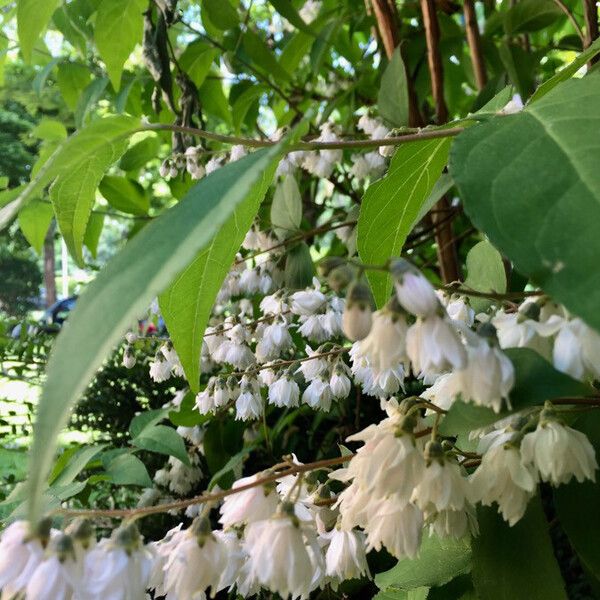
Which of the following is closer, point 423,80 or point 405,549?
point 405,549

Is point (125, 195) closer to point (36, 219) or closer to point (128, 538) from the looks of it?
point (36, 219)

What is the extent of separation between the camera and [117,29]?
89 centimetres

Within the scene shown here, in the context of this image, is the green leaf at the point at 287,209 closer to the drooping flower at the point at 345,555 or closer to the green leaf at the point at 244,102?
the green leaf at the point at 244,102

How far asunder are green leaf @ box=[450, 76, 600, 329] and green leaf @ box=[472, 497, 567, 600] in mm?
234

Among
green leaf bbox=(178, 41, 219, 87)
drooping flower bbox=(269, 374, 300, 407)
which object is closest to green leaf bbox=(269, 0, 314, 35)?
green leaf bbox=(178, 41, 219, 87)

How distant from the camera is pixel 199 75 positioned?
4.14ft

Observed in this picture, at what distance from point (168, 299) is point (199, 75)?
2.71 ft

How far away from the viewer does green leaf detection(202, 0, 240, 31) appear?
41.4 inches

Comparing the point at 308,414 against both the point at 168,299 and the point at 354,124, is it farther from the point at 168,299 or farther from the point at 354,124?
the point at 168,299

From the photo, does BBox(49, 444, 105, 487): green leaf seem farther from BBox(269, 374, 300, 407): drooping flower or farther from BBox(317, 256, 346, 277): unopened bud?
BBox(317, 256, 346, 277): unopened bud

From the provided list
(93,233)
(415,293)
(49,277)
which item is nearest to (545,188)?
(415,293)

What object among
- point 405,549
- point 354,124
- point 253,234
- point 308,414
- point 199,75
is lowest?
point 405,549

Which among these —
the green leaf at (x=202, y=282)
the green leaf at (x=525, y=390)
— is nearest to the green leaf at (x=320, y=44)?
the green leaf at (x=202, y=282)

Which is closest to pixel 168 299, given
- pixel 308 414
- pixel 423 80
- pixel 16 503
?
pixel 16 503
